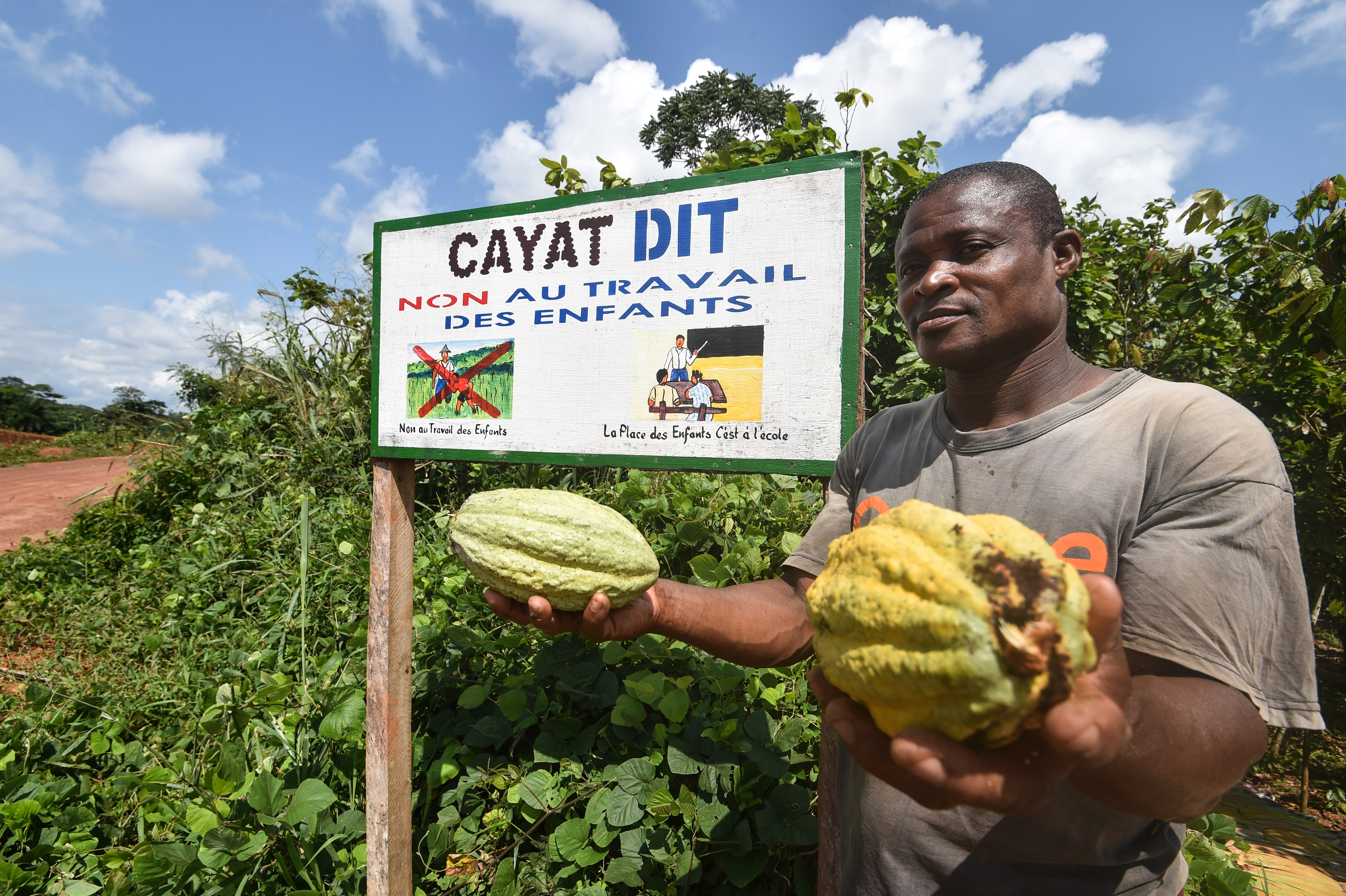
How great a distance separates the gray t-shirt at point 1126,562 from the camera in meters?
1.07

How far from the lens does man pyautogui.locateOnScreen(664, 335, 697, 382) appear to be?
2.13 meters

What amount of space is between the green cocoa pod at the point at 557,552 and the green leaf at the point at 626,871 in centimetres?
105

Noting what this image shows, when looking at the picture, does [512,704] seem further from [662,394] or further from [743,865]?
[662,394]

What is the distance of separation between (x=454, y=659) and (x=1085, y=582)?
2.91m

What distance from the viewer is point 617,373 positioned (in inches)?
88.4

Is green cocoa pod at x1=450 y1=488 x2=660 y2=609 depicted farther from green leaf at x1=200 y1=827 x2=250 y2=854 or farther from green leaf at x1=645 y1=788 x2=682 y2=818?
green leaf at x1=200 y1=827 x2=250 y2=854

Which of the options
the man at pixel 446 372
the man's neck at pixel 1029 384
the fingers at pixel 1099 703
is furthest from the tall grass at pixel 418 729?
the fingers at pixel 1099 703

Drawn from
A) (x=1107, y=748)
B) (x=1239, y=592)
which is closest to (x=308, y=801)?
(x=1107, y=748)

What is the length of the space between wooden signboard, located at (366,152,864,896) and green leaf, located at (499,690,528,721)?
1.18 ft

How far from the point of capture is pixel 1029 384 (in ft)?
4.84

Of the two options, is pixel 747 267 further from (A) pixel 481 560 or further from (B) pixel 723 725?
(B) pixel 723 725

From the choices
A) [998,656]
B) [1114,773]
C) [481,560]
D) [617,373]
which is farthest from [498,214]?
[1114,773]

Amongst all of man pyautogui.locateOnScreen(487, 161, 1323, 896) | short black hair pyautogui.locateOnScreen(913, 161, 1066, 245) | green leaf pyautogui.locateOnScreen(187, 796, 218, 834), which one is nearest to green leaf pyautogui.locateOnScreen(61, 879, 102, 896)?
green leaf pyautogui.locateOnScreen(187, 796, 218, 834)

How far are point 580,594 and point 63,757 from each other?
334 cm
